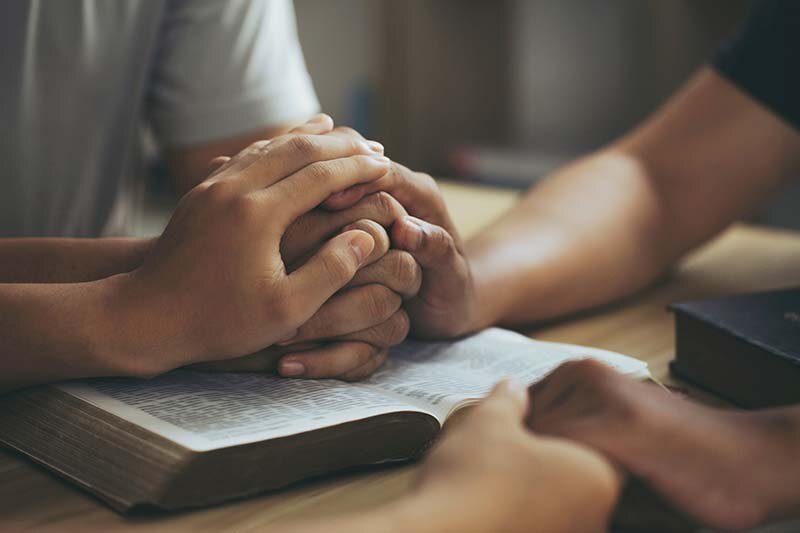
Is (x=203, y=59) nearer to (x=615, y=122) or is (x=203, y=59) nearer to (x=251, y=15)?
(x=251, y=15)

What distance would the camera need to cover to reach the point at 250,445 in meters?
0.47

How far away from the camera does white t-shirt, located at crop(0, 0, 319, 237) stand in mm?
972

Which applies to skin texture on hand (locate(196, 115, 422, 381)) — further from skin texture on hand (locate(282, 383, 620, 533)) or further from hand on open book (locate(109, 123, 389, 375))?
skin texture on hand (locate(282, 383, 620, 533))

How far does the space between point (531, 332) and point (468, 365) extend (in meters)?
0.17

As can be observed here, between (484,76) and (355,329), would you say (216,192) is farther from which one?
(484,76)

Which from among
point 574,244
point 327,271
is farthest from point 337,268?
point 574,244

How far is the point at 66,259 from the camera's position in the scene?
2.16ft

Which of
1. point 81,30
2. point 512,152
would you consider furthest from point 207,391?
point 512,152

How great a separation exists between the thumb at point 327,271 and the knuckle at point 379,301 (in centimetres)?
4

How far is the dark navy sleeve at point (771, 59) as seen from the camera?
3.07 feet

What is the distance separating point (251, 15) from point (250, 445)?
2.49 ft

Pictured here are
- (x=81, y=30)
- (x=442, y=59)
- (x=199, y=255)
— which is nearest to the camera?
(x=199, y=255)

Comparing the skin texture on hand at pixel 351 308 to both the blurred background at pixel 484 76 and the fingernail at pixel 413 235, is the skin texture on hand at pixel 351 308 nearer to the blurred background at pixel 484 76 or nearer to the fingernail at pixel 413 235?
the fingernail at pixel 413 235

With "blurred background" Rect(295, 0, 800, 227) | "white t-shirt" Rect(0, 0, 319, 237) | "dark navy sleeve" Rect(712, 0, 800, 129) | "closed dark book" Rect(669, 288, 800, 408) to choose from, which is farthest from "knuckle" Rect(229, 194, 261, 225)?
"blurred background" Rect(295, 0, 800, 227)
